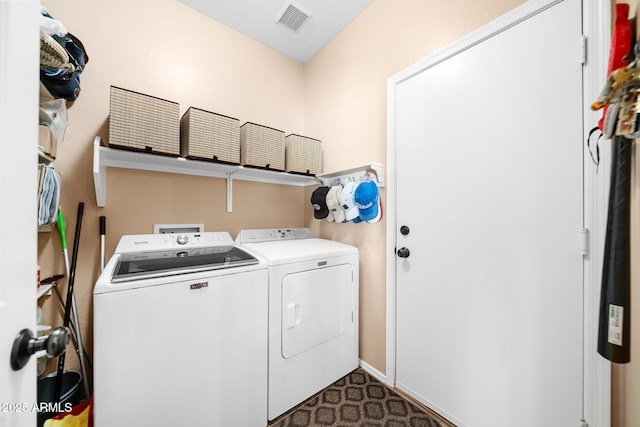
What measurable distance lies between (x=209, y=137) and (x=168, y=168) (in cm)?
48

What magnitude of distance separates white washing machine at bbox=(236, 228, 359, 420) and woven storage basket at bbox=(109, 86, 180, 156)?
0.89m

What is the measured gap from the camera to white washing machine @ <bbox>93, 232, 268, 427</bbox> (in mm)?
1057

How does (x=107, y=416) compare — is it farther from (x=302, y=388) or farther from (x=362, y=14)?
(x=362, y=14)

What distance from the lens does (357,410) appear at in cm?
159

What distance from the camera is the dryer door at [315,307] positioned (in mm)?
1567

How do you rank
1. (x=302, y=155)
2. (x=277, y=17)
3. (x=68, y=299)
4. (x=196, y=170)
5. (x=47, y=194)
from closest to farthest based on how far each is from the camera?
(x=47, y=194) < (x=68, y=299) < (x=196, y=170) < (x=277, y=17) < (x=302, y=155)

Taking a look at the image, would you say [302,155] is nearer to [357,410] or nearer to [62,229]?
[62,229]

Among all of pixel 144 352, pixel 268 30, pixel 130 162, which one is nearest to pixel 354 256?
pixel 144 352

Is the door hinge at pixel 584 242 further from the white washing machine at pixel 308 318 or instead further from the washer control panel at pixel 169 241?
the washer control panel at pixel 169 241

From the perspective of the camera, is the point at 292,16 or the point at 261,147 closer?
the point at 261,147

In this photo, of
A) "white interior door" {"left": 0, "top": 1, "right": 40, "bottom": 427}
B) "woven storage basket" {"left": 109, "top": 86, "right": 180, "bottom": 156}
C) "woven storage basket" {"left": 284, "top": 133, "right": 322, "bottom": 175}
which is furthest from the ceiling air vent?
"white interior door" {"left": 0, "top": 1, "right": 40, "bottom": 427}

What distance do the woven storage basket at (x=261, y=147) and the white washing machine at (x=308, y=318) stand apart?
2.13ft

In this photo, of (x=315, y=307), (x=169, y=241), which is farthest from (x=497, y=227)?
(x=169, y=241)

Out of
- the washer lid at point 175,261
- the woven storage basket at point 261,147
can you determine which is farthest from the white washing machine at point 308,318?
the woven storage basket at point 261,147
